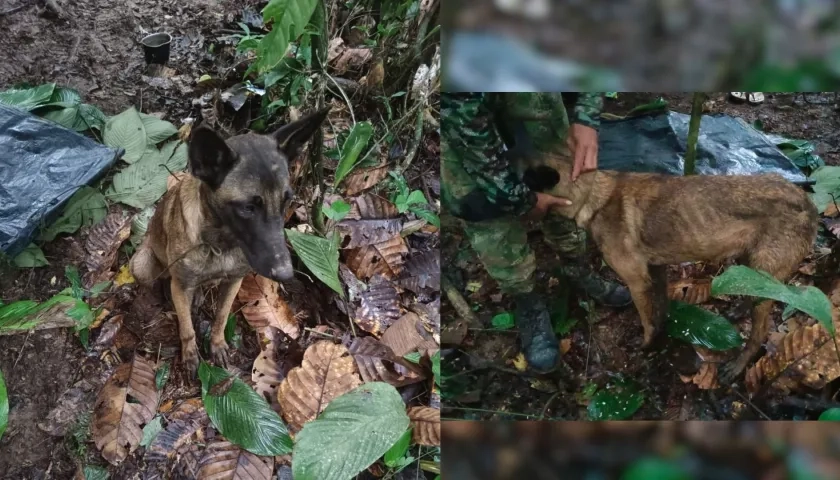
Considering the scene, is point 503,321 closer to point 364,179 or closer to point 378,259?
point 378,259

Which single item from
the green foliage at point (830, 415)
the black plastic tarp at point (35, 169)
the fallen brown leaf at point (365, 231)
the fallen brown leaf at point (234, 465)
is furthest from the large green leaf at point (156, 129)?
the green foliage at point (830, 415)

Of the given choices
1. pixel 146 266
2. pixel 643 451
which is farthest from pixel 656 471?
pixel 146 266

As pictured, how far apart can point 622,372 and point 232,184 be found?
1953mm

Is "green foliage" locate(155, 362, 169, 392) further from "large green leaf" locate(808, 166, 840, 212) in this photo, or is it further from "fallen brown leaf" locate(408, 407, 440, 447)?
"large green leaf" locate(808, 166, 840, 212)

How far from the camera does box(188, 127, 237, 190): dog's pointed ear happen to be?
2396mm

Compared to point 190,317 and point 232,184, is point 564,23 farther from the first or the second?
point 190,317

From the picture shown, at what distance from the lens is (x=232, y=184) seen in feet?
8.64

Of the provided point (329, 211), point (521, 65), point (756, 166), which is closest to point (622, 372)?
point (756, 166)

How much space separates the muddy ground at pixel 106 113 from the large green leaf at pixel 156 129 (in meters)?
0.33

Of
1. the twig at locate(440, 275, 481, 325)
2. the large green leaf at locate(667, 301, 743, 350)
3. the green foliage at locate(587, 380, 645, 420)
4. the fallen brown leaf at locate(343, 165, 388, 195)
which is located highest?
the twig at locate(440, 275, 481, 325)

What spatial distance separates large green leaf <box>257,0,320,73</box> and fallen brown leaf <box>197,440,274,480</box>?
173cm

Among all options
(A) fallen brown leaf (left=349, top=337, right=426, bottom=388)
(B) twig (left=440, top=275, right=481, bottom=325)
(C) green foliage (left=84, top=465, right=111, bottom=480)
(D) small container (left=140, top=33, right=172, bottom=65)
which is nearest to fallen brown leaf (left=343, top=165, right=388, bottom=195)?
(A) fallen brown leaf (left=349, top=337, right=426, bottom=388)

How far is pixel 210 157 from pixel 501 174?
1798mm

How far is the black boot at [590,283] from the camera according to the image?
3.74ft
